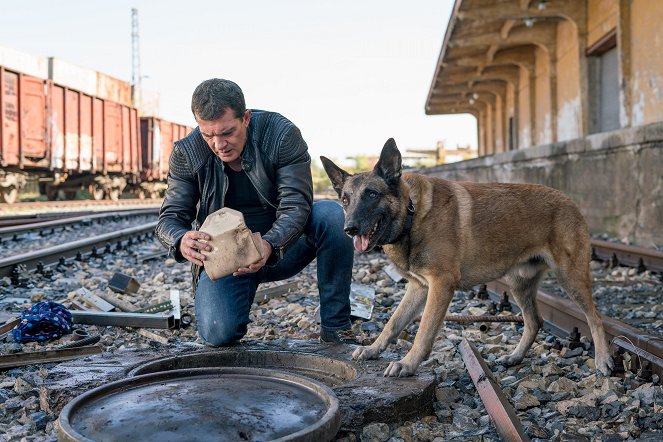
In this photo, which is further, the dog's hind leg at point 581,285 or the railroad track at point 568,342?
the dog's hind leg at point 581,285

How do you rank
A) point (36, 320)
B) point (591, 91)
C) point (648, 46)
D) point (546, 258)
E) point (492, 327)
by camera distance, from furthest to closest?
point (591, 91), point (648, 46), point (492, 327), point (36, 320), point (546, 258)

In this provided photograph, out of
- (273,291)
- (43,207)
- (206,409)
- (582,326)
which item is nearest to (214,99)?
(206,409)

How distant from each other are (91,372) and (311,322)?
199 cm

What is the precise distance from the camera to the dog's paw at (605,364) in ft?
13.0

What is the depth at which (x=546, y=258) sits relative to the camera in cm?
443

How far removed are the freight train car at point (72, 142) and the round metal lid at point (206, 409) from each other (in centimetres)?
1775

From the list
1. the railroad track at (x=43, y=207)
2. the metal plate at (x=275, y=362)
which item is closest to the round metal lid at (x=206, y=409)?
the metal plate at (x=275, y=362)

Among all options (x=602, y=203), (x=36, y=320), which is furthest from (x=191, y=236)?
(x=602, y=203)

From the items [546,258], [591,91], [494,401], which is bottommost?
[494,401]

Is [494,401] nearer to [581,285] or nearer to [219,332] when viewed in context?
[581,285]

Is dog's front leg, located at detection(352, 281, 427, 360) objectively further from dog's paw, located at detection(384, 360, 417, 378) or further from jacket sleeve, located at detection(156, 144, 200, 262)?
jacket sleeve, located at detection(156, 144, 200, 262)

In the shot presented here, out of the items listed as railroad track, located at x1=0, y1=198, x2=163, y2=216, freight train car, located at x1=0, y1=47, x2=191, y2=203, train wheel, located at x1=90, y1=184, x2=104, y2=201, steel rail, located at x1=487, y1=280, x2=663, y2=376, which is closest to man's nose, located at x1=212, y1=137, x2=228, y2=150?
steel rail, located at x1=487, y1=280, x2=663, y2=376

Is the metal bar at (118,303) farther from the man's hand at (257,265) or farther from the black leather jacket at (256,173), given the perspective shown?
the man's hand at (257,265)

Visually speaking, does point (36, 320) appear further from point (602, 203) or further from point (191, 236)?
point (602, 203)
